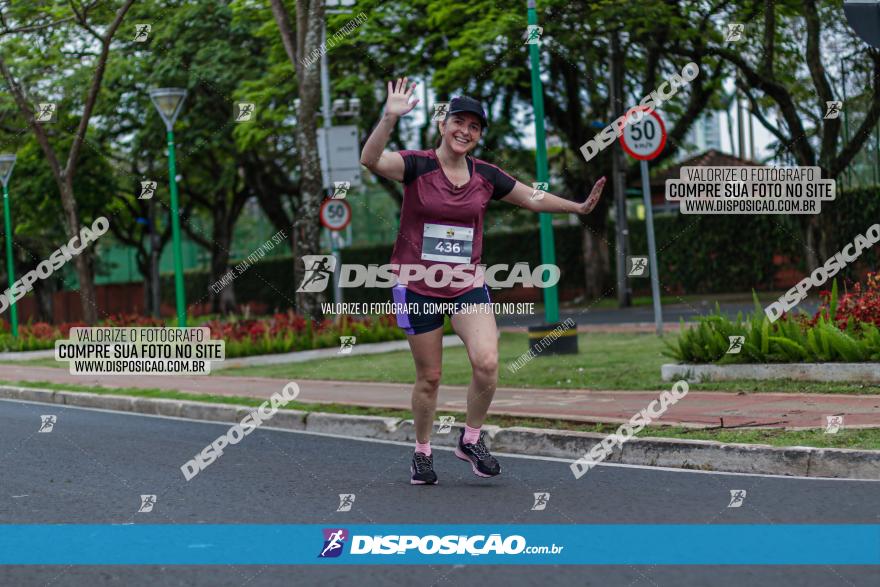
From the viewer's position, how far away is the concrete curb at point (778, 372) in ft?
32.1

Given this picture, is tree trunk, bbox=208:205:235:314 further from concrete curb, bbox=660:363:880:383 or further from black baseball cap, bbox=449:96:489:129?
black baseball cap, bbox=449:96:489:129

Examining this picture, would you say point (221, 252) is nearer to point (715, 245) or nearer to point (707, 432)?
point (715, 245)

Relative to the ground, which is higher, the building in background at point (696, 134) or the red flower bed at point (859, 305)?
the building in background at point (696, 134)

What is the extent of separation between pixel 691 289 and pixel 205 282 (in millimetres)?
22920

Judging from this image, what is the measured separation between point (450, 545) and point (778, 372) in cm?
580

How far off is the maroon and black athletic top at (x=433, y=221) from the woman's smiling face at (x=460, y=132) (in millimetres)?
136

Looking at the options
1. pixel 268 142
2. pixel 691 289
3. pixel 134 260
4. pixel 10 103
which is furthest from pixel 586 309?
pixel 134 260

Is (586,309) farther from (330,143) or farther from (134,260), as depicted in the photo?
(134,260)

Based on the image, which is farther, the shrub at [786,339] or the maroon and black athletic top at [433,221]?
the shrub at [786,339]

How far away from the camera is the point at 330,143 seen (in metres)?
22.6

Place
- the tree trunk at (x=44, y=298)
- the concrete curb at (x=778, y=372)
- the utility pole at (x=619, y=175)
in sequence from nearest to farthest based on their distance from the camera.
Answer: the concrete curb at (x=778, y=372), the utility pole at (x=619, y=175), the tree trunk at (x=44, y=298)

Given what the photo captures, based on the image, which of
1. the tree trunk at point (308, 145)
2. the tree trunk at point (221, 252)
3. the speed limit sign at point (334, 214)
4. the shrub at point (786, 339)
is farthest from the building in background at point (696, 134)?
the shrub at point (786, 339)

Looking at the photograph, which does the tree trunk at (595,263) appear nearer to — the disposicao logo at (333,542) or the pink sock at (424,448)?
the pink sock at (424,448)

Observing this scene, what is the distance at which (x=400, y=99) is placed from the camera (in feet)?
20.4
